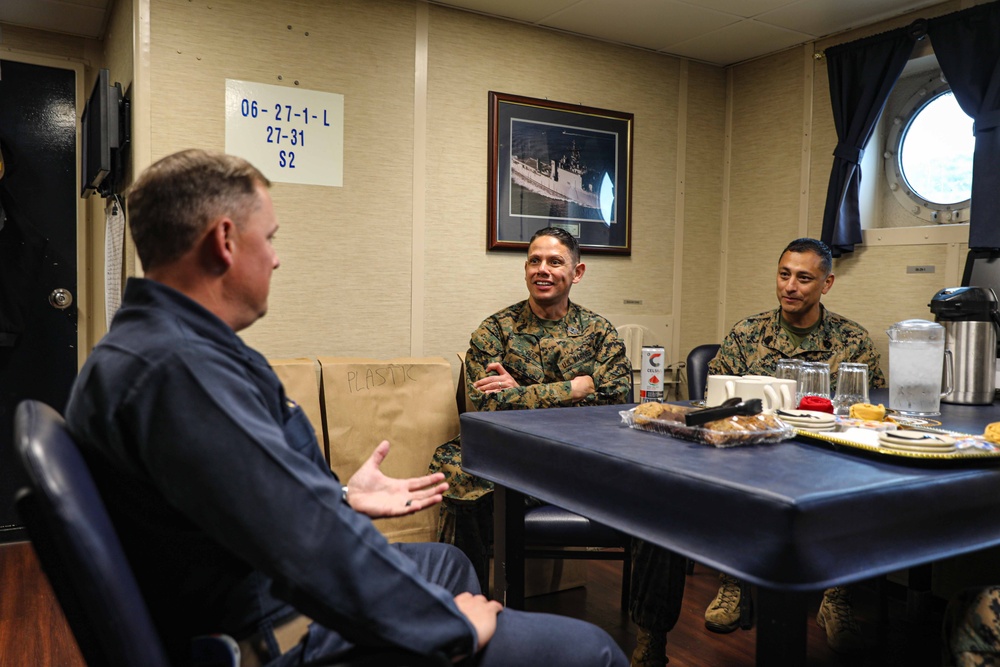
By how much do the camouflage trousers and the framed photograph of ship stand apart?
240cm

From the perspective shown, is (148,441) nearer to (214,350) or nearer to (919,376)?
(214,350)

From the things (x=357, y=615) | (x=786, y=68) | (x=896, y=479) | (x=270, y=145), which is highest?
(x=786, y=68)

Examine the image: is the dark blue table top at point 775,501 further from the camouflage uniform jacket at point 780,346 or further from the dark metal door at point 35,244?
the dark metal door at point 35,244

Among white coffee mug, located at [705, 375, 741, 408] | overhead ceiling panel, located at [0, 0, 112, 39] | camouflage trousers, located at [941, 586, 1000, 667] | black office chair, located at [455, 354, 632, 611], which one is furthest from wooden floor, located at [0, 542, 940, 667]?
overhead ceiling panel, located at [0, 0, 112, 39]

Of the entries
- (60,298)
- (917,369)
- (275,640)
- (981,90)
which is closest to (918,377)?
(917,369)

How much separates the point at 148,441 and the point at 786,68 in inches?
148

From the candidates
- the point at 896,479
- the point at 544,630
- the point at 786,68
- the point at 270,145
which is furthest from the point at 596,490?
the point at 786,68

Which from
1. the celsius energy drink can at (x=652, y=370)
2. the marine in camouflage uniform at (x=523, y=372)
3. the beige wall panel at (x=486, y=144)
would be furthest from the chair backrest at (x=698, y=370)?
the beige wall panel at (x=486, y=144)

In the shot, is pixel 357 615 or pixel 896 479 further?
pixel 896 479

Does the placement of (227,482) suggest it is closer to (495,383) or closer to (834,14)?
(495,383)

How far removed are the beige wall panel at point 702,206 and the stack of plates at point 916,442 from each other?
8.94 feet

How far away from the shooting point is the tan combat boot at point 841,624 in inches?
96.8

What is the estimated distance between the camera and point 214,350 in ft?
3.23

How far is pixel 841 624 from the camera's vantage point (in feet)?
8.16
